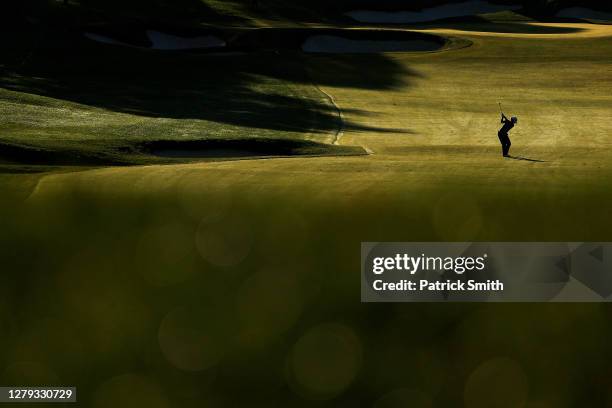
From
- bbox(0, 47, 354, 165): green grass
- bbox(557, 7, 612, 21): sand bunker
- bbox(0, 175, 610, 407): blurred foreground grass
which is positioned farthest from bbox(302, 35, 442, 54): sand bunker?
bbox(0, 175, 610, 407): blurred foreground grass

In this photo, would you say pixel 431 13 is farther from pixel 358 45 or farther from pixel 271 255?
pixel 271 255

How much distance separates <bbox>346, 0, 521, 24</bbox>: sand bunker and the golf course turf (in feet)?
202

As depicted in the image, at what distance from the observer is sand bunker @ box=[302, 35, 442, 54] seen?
7138 cm

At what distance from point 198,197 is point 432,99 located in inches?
1220

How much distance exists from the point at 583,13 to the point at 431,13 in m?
15.7

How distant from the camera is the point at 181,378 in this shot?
46.7 ft

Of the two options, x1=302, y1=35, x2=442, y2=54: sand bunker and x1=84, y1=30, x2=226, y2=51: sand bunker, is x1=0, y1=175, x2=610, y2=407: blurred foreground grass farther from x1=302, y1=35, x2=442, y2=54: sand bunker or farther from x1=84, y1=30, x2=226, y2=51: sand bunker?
x1=302, y1=35, x2=442, y2=54: sand bunker

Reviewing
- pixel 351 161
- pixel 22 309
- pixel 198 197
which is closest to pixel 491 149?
pixel 351 161

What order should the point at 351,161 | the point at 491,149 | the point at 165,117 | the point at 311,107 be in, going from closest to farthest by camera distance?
the point at 351,161, the point at 491,149, the point at 165,117, the point at 311,107

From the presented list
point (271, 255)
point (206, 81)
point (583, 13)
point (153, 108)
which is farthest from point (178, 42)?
point (271, 255)

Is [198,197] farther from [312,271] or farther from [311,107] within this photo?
[311,107]

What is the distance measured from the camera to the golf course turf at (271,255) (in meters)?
14.3

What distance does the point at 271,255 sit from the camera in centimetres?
1831

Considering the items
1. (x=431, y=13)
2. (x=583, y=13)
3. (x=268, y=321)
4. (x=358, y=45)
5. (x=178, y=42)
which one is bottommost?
(x=268, y=321)
